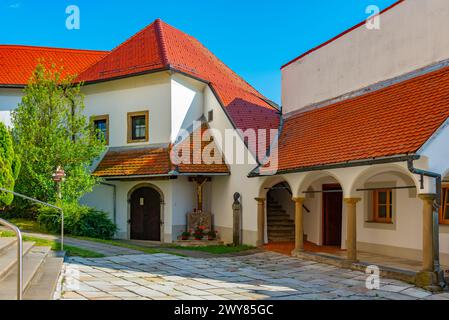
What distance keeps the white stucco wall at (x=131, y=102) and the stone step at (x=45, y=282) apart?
900cm

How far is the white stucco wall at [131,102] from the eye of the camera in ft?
59.0

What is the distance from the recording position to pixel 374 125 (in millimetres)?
11484

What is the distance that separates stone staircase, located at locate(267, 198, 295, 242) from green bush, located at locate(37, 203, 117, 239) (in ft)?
19.8

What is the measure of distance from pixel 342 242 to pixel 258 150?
4.23 meters

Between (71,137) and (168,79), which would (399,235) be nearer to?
(168,79)

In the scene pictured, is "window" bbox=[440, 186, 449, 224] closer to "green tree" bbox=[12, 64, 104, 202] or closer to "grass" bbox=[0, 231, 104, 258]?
"grass" bbox=[0, 231, 104, 258]

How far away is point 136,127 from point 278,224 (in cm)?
702

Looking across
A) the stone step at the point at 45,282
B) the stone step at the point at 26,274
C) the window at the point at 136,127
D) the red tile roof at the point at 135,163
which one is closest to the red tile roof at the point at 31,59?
the window at the point at 136,127

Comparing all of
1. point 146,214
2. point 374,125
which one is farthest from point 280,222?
point 374,125

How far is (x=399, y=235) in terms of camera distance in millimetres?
12531
